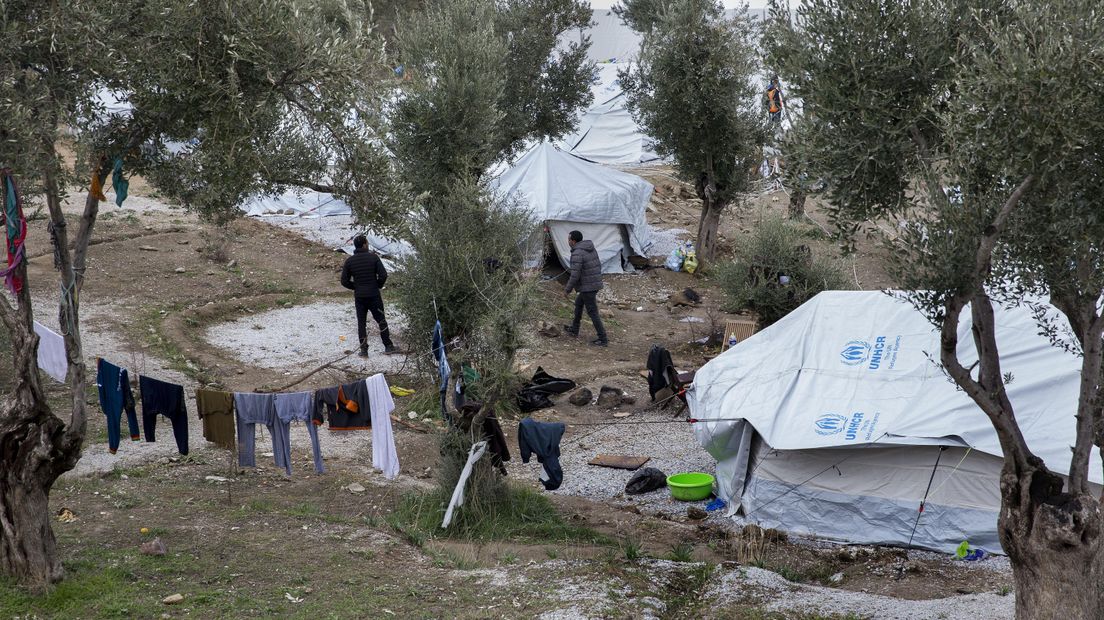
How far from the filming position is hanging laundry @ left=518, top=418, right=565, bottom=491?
9.43m

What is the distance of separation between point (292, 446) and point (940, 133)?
7968mm

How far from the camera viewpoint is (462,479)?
8.97m

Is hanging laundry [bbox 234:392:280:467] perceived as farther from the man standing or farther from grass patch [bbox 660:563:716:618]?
the man standing

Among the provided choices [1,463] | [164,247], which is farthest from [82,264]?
[164,247]

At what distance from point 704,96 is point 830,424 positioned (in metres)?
10.3

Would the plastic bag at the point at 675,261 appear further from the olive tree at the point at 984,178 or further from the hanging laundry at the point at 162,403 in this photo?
the olive tree at the point at 984,178

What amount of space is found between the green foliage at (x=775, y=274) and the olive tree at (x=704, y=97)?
3.18 metres

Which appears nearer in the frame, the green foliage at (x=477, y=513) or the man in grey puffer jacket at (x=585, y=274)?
the green foliage at (x=477, y=513)

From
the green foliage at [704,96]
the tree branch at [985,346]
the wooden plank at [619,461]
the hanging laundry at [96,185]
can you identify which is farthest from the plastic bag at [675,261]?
the hanging laundry at [96,185]

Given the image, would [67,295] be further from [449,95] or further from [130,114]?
[449,95]

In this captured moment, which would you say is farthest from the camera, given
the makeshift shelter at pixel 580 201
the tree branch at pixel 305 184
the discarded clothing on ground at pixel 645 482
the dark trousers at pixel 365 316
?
the makeshift shelter at pixel 580 201

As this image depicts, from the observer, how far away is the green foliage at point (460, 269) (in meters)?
12.3

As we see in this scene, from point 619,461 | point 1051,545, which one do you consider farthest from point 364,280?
point 1051,545

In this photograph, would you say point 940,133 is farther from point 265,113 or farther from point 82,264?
point 82,264
